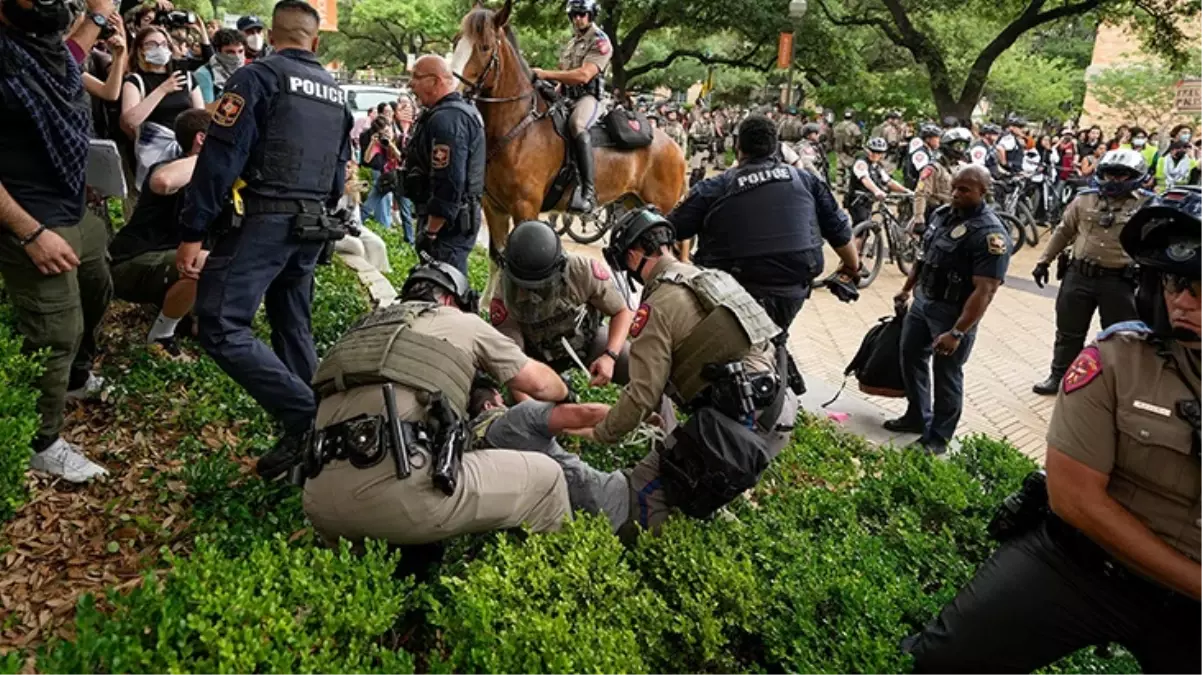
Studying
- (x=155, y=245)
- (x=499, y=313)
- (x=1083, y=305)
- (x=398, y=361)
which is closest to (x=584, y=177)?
(x=499, y=313)

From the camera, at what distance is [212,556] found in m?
2.20

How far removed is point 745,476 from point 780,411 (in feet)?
1.47

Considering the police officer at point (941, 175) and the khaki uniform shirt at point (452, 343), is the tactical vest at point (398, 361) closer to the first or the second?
the khaki uniform shirt at point (452, 343)

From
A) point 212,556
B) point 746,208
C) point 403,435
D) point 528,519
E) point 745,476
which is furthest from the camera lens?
point 746,208

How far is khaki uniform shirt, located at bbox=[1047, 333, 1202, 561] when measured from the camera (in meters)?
2.11

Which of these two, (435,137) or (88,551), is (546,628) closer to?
(88,551)

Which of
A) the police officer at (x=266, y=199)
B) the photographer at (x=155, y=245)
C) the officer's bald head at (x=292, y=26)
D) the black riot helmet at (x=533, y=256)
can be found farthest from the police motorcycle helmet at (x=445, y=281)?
the photographer at (x=155, y=245)

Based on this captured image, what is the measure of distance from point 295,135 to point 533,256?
1153mm

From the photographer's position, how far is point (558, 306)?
4.14 meters

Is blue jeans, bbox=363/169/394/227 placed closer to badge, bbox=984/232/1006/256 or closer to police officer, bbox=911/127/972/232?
police officer, bbox=911/127/972/232

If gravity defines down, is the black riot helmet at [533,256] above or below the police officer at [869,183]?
above

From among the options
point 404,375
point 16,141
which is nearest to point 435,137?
point 16,141

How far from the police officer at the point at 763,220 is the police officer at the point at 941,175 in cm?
567

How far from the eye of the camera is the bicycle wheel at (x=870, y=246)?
10039mm
